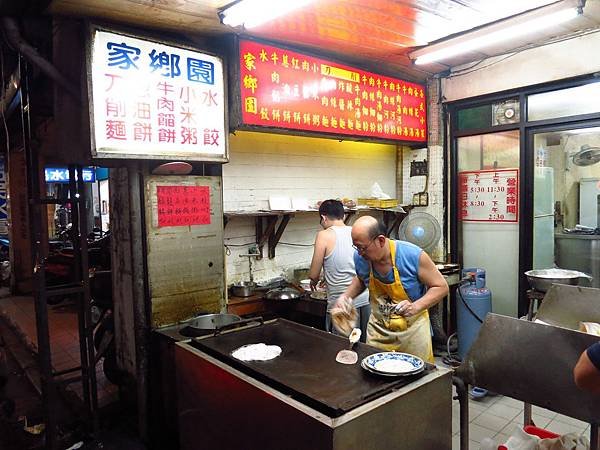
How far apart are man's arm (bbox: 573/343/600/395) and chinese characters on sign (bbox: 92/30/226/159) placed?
10.5ft

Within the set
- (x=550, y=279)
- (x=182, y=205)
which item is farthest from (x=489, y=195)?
(x=182, y=205)

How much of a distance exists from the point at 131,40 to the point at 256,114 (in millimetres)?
1280

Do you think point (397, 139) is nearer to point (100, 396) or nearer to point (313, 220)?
point (313, 220)

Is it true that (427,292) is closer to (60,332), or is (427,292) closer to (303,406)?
(303,406)

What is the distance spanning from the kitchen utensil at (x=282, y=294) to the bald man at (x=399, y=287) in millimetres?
1534

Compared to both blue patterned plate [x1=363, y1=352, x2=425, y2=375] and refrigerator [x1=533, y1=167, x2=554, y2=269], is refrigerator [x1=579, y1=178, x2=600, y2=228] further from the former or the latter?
blue patterned plate [x1=363, y1=352, x2=425, y2=375]

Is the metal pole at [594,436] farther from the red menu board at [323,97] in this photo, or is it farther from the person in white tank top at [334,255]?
the red menu board at [323,97]

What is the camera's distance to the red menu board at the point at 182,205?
388 cm

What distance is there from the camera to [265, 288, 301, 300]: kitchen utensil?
490 centimetres

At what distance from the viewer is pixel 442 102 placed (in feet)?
20.5

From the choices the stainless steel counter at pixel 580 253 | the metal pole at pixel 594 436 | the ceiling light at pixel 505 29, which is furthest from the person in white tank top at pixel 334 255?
the stainless steel counter at pixel 580 253

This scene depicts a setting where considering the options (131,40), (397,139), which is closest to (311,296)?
(397,139)

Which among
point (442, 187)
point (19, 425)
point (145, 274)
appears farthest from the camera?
point (442, 187)

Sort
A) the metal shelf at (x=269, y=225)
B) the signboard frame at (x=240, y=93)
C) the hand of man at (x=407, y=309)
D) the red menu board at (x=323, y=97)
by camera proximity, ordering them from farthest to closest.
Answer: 1. the metal shelf at (x=269, y=225)
2. the red menu board at (x=323, y=97)
3. the signboard frame at (x=240, y=93)
4. the hand of man at (x=407, y=309)
